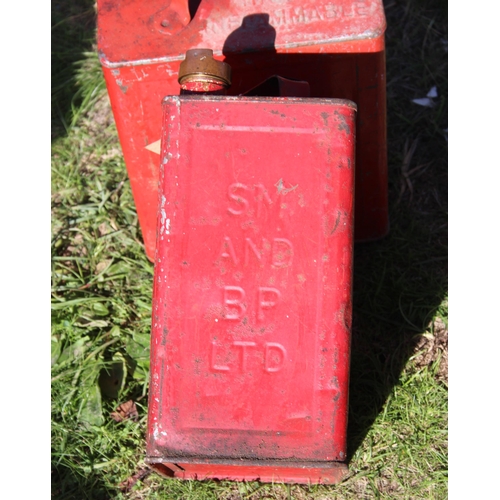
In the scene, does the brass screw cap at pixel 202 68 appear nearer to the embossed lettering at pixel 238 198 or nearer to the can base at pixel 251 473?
the embossed lettering at pixel 238 198

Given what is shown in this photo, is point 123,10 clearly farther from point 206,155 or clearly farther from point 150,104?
point 206,155

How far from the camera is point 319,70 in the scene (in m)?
1.70

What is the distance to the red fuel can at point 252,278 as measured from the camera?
146 centimetres

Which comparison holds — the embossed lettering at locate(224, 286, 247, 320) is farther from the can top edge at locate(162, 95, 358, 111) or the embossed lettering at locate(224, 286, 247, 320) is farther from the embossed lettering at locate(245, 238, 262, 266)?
the can top edge at locate(162, 95, 358, 111)

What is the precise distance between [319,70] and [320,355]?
781 mm

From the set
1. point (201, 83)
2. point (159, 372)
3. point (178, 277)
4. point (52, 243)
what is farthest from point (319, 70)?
point (52, 243)

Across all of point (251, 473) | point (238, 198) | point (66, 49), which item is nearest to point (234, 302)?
point (238, 198)

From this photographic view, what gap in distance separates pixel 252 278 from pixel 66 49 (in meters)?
1.57

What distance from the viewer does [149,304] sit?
2088mm

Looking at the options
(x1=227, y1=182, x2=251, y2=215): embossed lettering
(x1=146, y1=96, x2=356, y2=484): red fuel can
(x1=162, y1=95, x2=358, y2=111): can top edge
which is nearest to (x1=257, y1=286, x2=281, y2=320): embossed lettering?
(x1=146, y1=96, x2=356, y2=484): red fuel can

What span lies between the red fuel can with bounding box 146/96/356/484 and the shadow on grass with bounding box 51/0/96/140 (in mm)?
1149

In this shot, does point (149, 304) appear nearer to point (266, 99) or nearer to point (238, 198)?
point (238, 198)

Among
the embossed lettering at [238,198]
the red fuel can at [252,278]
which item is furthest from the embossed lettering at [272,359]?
the embossed lettering at [238,198]

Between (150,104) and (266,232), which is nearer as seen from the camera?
(266,232)
